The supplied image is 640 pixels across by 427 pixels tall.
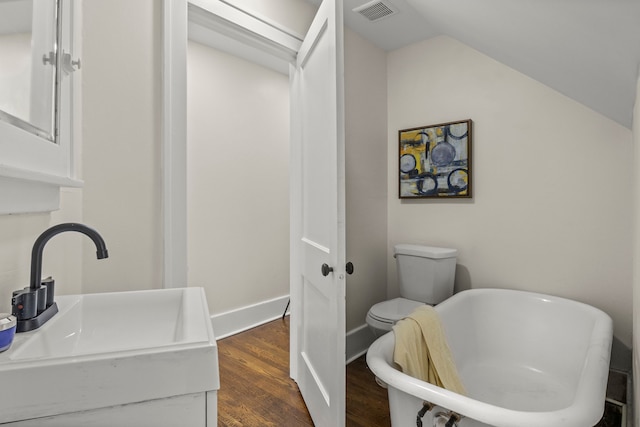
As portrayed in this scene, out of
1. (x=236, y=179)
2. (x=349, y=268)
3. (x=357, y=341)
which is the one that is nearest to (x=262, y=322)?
(x=357, y=341)

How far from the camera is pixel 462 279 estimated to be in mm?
2473

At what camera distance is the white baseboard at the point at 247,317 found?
273 cm

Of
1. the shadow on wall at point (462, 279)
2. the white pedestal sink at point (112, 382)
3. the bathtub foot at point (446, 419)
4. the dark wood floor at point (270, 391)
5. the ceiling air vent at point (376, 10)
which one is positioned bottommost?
the dark wood floor at point (270, 391)

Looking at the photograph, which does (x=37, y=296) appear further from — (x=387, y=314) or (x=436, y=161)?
(x=436, y=161)

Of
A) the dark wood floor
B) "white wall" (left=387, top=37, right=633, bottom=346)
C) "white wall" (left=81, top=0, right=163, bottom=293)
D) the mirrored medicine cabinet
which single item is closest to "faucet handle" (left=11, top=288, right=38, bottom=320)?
the mirrored medicine cabinet

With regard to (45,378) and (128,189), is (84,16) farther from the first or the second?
(45,378)

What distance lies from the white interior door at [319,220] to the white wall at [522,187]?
1049 mm

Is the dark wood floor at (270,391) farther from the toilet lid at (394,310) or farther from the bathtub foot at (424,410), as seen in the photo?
the bathtub foot at (424,410)

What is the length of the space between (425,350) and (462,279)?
1179mm

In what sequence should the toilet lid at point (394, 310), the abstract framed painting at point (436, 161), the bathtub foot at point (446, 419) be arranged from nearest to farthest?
the bathtub foot at point (446, 419) < the toilet lid at point (394, 310) < the abstract framed painting at point (436, 161)

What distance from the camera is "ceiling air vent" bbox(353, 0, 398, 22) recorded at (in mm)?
2137

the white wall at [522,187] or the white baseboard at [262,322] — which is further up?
the white wall at [522,187]

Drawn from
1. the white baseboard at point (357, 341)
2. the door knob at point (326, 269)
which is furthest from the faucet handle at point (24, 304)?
the white baseboard at point (357, 341)

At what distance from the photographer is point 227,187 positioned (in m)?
2.88
